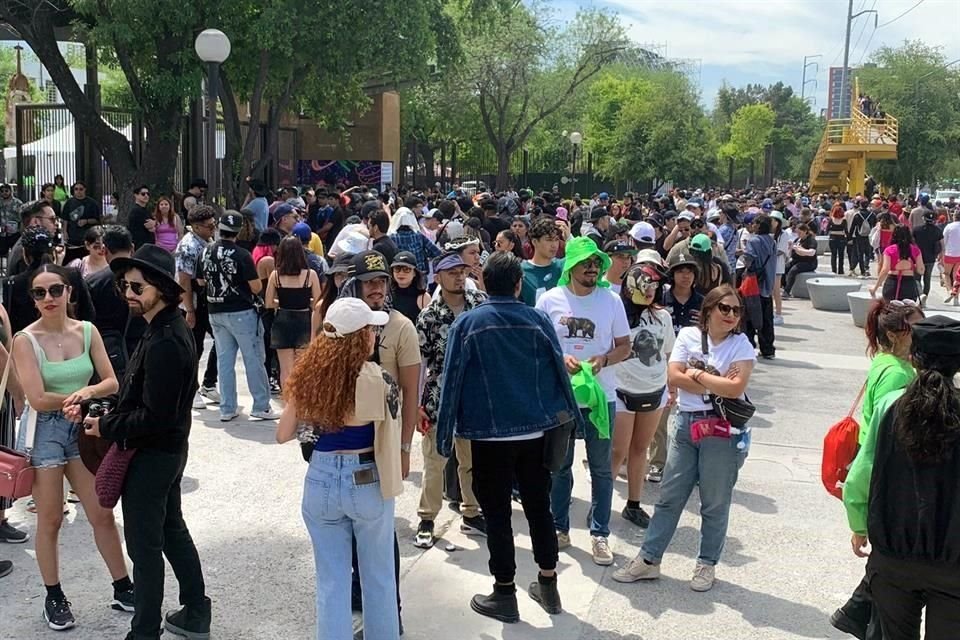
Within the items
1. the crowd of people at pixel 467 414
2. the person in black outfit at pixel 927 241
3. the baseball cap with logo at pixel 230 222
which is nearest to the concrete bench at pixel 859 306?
the person in black outfit at pixel 927 241

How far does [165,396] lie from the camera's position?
3953 millimetres

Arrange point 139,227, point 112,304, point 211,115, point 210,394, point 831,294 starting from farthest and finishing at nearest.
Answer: point 831,294 → point 211,115 → point 139,227 → point 210,394 → point 112,304

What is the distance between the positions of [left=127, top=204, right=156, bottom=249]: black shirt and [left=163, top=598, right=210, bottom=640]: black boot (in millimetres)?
8995

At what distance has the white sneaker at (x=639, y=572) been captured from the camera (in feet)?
17.0

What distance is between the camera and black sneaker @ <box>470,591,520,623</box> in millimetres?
4703

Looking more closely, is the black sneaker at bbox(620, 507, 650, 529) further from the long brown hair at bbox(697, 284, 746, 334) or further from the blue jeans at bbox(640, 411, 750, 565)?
the long brown hair at bbox(697, 284, 746, 334)

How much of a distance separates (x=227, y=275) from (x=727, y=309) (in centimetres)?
476

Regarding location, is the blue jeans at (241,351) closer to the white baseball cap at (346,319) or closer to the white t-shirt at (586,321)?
the white t-shirt at (586,321)

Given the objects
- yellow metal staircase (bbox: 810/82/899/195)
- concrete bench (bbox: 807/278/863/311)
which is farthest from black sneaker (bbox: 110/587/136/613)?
yellow metal staircase (bbox: 810/82/899/195)

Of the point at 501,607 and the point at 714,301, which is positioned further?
the point at 714,301

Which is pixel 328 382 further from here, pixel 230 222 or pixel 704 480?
pixel 230 222

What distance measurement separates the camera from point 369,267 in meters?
4.76

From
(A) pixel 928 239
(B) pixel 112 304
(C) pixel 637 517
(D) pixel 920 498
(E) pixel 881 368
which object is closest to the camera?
(D) pixel 920 498

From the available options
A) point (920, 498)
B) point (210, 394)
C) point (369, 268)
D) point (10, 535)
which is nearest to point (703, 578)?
point (920, 498)
